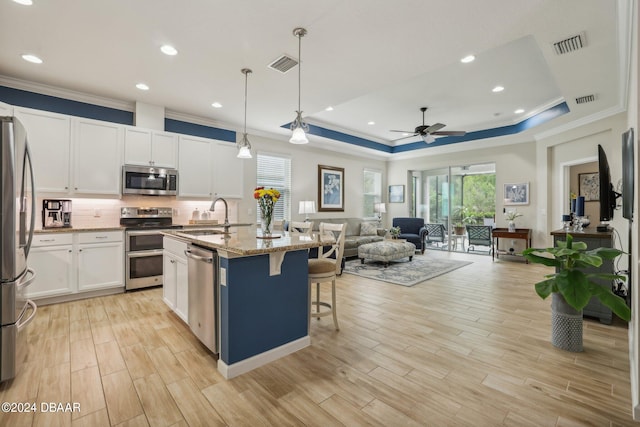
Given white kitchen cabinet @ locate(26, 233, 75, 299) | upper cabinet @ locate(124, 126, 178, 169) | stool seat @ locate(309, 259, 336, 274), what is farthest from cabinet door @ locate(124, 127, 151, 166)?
stool seat @ locate(309, 259, 336, 274)

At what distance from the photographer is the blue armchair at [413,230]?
7.52m

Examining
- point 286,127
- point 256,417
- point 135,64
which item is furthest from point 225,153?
point 256,417

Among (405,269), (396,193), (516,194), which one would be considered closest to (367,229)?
(405,269)

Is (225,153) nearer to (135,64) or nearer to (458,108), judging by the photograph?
(135,64)

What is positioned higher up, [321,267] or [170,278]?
[321,267]

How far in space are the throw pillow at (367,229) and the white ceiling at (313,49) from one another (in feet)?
11.4

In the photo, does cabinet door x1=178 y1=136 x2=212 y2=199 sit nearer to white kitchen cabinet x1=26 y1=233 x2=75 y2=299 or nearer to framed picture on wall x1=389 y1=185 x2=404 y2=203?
white kitchen cabinet x1=26 y1=233 x2=75 y2=299

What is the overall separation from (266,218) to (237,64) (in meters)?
1.97

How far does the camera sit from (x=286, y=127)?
6051mm

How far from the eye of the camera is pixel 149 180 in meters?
4.54

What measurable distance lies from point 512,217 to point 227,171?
20.8ft

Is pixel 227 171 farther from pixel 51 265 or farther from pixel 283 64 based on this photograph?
pixel 51 265

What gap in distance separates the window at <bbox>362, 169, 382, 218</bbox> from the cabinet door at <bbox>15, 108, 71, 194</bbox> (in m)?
6.65

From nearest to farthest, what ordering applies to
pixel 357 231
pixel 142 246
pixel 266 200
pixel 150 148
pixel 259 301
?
pixel 259 301, pixel 266 200, pixel 142 246, pixel 150 148, pixel 357 231
